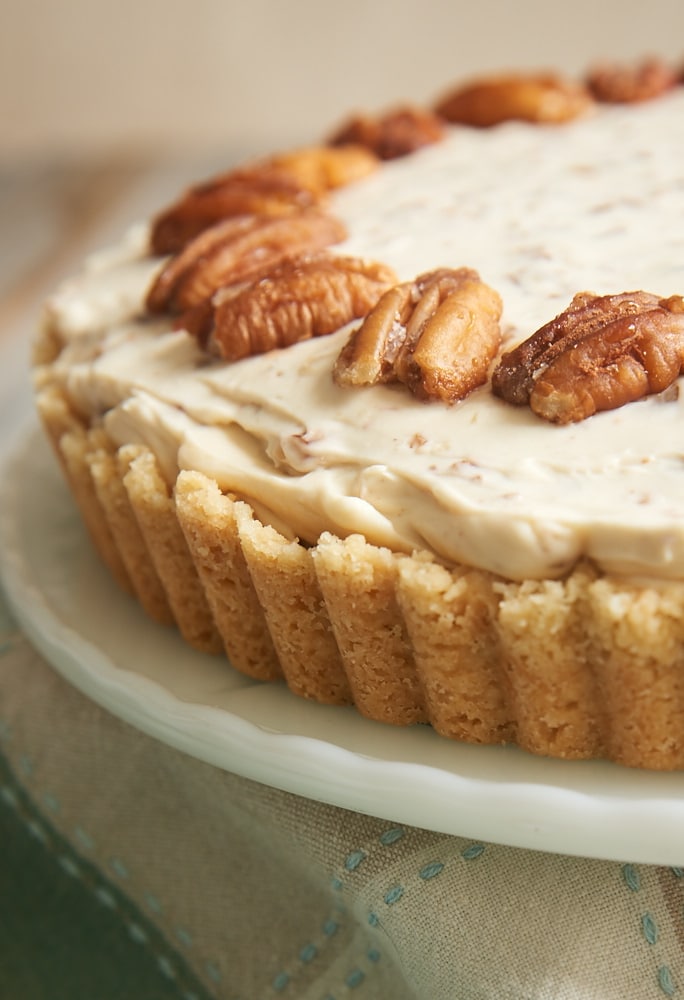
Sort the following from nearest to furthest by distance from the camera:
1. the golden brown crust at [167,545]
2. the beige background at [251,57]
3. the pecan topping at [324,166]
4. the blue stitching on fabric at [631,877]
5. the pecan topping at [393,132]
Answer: the blue stitching on fabric at [631,877], the golden brown crust at [167,545], the pecan topping at [324,166], the pecan topping at [393,132], the beige background at [251,57]

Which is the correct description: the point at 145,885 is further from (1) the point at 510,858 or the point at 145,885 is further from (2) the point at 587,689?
(2) the point at 587,689

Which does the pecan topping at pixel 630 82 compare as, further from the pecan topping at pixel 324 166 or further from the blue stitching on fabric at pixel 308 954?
the blue stitching on fabric at pixel 308 954

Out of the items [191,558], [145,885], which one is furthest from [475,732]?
[145,885]

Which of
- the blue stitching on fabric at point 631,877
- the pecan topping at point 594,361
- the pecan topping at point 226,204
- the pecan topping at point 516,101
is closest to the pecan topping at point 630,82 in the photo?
the pecan topping at point 516,101

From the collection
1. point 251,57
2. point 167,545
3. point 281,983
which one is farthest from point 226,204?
point 251,57

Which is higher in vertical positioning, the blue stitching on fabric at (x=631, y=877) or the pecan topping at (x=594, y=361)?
the pecan topping at (x=594, y=361)

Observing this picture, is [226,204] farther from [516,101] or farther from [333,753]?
[333,753]

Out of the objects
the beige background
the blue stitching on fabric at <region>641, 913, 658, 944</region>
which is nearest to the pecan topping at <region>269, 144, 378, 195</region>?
the blue stitching on fabric at <region>641, 913, 658, 944</region>
